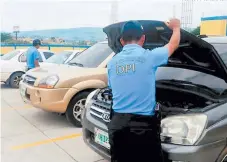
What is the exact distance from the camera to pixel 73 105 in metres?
5.20

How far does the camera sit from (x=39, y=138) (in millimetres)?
4727

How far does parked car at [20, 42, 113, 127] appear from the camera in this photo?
5.03 meters

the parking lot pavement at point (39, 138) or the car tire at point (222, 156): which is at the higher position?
the car tire at point (222, 156)

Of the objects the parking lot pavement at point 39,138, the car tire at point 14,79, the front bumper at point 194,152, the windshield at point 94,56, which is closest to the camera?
the front bumper at point 194,152

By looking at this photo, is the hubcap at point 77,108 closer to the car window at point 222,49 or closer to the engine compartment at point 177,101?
the engine compartment at point 177,101

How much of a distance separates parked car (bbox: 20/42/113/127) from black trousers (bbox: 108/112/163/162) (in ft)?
9.09

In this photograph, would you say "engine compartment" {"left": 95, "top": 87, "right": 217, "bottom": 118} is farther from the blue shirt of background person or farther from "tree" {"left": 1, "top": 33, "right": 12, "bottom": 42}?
"tree" {"left": 1, "top": 33, "right": 12, "bottom": 42}

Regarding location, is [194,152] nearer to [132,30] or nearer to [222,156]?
[222,156]

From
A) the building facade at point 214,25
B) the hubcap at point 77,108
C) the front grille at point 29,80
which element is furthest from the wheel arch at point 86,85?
the building facade at point 214,25

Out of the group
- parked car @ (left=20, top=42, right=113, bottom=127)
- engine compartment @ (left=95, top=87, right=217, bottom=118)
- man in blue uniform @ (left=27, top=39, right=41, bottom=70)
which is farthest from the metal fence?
engine compartment @ (left=95, top=87, right=217, bottom=118)

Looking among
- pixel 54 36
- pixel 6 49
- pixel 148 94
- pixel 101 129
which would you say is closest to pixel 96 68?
pixel 101 129

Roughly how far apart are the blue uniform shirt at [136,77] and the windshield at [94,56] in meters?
3.25

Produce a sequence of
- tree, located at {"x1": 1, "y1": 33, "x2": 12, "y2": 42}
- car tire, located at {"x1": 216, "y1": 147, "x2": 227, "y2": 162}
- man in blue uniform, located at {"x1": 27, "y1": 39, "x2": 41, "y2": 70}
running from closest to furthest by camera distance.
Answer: car tire, located at {"x1": 216, "y1": 147, "x2": 227, "y2": 162}
man in blue uniform, located at {"x1": 27, "y1": 39, "x2": 41, "y2": 70}
tree, located at {"x1": 1, "y1": 33, "x2": 12, "y2": 42}

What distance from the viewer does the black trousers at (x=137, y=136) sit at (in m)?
2.32
